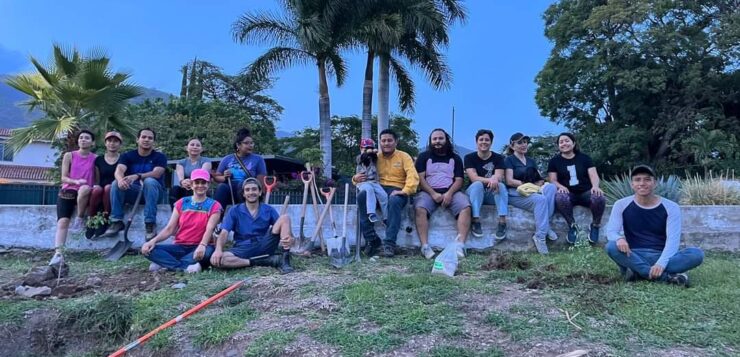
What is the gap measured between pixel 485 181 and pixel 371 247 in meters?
1.58

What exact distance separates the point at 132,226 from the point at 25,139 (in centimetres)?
622

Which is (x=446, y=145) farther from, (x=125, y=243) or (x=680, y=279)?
(x=125, y=243)

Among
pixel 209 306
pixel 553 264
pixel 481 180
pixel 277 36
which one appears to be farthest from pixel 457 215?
pixel 277 36

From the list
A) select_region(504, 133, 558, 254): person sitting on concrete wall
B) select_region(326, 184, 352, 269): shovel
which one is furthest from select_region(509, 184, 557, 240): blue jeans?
select_region(326, 184, 352, 269): shovel

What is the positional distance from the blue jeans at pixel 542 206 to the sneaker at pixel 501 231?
37cm

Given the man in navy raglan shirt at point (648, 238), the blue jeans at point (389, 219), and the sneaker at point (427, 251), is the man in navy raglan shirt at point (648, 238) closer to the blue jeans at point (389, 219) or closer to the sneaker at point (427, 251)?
the sneaker at point (427, 251)

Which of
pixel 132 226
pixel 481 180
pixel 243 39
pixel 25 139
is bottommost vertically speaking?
pixel 132 226

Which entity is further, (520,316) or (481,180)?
(481,180)

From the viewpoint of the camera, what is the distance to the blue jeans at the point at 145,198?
6.24 meters

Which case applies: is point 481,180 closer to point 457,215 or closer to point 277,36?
point 457,215

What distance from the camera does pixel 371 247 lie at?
20.2ft

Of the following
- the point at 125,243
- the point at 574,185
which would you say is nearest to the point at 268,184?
the point at 125,243

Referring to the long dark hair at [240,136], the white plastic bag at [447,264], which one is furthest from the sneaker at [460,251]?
the long dark hair at [240,136]

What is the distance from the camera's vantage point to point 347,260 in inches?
222
